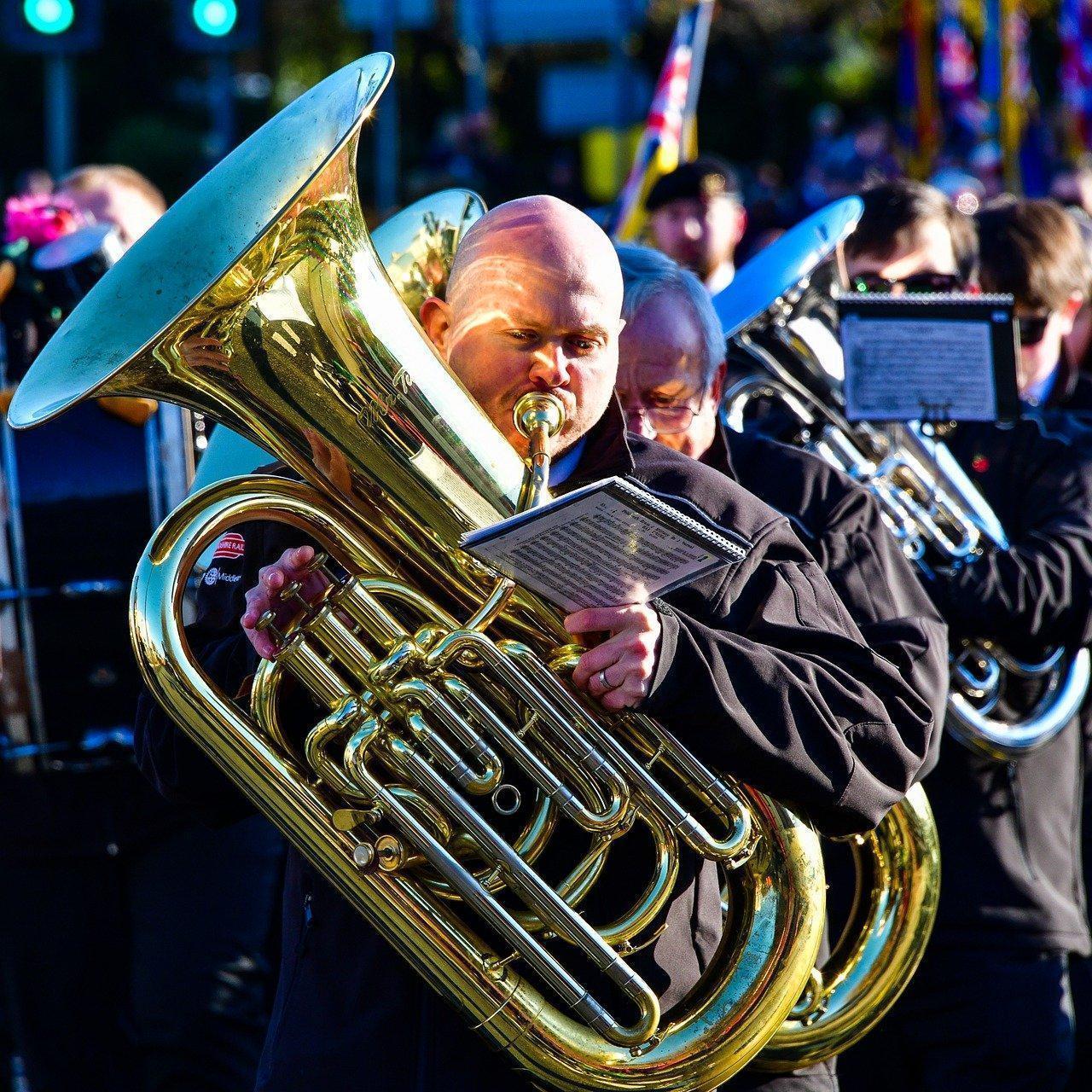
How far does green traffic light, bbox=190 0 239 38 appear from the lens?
954cm

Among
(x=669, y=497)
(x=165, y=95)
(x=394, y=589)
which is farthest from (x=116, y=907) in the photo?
(x=165, y=95)

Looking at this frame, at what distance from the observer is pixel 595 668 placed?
2289 millimetres

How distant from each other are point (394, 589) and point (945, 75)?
15.8m

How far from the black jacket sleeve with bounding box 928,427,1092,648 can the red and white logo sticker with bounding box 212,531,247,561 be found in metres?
1.72

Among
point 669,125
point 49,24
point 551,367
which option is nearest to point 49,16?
point 49,24

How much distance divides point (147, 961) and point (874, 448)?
2.12 metres

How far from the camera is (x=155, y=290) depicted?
7.52 feet

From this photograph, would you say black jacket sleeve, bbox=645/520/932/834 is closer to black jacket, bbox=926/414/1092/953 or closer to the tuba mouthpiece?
the tuba mouthpiece

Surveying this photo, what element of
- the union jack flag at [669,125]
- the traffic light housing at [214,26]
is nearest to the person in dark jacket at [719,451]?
the union jack flag at [669,125]

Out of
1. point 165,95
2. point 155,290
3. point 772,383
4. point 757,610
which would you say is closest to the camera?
point 155,290

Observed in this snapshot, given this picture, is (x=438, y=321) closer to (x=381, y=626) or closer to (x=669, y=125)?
(x=381, y=626)

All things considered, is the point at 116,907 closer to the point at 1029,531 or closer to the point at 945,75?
the point at 1029,531

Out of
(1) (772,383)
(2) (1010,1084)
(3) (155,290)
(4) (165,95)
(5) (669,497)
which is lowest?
(4) (165,95)

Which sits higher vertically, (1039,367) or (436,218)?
(436,218)
